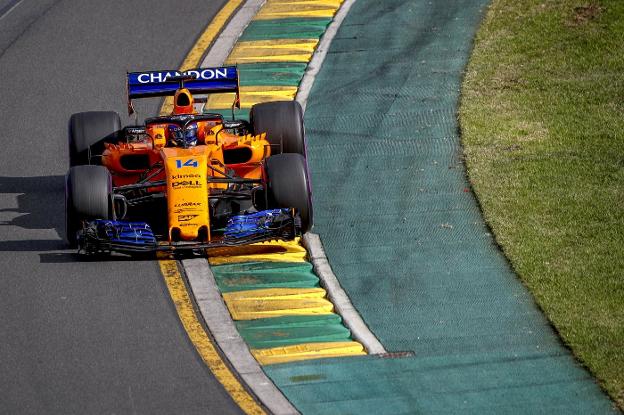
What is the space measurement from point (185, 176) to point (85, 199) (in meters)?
1.02

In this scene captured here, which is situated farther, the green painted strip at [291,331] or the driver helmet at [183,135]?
the driver helmet at [183,135]

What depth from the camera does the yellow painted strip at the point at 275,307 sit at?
43.9 feet

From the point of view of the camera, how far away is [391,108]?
18969 mm

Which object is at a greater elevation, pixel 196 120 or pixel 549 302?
pixel 196 120

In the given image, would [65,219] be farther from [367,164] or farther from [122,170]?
[367,164]

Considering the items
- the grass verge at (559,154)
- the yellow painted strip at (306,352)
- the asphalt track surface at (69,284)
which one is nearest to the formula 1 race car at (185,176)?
the asphalt track surface at (69,284)

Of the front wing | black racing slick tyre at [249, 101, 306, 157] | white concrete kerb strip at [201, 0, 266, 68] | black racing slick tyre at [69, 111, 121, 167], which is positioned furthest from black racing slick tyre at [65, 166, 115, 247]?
white concrete kerb strip at [201, 0, 266, 68]

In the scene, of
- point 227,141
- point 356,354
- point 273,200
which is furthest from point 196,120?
point 356,354

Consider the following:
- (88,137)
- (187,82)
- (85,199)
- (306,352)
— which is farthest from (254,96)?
(306,352)

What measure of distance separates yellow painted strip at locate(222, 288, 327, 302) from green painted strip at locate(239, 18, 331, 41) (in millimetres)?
8671

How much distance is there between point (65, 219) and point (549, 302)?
5193 millimetres

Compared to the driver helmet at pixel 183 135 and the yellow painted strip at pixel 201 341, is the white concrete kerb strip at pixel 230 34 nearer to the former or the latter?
the driver helmet at pixel 183 135

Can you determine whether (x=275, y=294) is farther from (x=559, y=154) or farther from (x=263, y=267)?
(x=559, y=154)

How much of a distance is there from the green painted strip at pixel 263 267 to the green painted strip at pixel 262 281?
0.26 ft
